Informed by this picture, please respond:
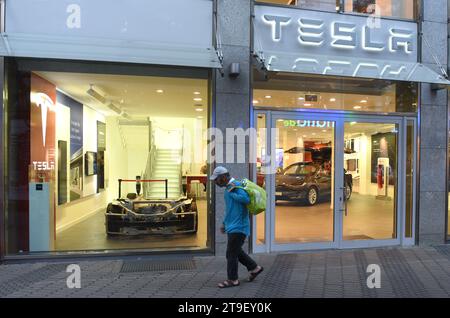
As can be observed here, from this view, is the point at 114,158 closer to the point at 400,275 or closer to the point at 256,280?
the point at 256,280

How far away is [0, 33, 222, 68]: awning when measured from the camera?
18.5ft

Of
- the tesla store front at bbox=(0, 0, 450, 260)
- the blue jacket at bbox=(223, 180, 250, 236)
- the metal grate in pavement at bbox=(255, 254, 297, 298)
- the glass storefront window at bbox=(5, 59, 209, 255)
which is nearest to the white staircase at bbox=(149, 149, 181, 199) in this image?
the glass storefront window at bbox=(5, 59, 209, 255)

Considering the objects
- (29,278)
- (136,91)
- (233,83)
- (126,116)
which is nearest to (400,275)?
(233,83)

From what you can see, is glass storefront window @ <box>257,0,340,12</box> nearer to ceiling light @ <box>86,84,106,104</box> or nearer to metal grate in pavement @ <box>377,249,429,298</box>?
ceiling light @ <box>86,84,106,104</box>

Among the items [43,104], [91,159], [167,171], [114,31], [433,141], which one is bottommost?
[167,171]

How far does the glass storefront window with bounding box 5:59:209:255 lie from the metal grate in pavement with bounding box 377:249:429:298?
10.1 feet

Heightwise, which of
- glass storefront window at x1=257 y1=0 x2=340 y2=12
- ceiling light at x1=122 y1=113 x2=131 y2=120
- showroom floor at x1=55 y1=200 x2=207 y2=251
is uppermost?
glass storefront window at x1=257 y1=0 x2=340 y2=12

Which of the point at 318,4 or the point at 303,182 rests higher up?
the point at 318,4

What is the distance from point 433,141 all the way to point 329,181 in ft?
7.29

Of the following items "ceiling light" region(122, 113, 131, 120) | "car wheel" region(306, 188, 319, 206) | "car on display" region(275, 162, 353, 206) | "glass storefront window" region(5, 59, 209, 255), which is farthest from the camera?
"ceiling light" region(122, 113, 131, 120)

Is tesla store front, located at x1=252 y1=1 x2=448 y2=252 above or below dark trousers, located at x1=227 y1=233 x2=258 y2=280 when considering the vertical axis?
above

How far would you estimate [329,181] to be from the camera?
290 inches

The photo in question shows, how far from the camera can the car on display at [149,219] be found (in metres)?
7.99

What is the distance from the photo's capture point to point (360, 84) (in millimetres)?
7453
